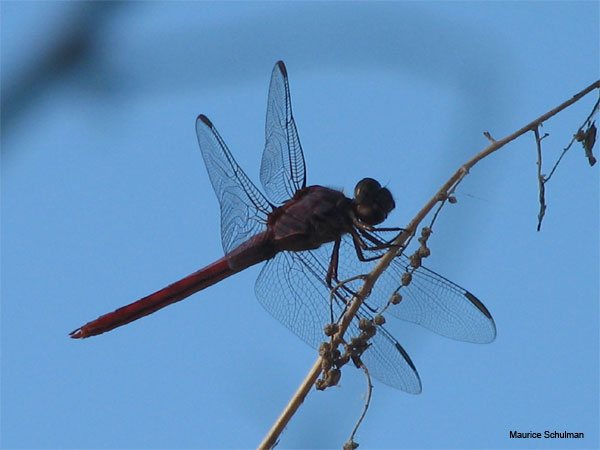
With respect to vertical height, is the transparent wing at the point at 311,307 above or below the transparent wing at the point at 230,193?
below

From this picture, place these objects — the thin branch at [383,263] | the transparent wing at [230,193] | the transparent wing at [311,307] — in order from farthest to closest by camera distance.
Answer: the transparent wing at [230,193], the transparent wing at [311,307], the thin branch at [383,263]

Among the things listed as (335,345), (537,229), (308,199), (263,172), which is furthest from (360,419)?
(263,172)

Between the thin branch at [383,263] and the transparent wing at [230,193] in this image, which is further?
the transparent wing at [230,193]

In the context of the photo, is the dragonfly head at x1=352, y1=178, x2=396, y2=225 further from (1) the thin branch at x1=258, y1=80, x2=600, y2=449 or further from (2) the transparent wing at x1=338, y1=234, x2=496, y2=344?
(1) the thin branch at x1=258, y1=80, x2=600, y2=449

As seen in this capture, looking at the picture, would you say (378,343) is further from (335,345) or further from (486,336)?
(335,345)

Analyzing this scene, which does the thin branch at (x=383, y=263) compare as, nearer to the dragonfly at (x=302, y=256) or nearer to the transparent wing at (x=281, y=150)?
the dragonfly at (x=302, y=256)

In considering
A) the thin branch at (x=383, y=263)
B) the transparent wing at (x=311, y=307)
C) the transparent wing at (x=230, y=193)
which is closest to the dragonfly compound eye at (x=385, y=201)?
the transparent wing at (x=311, y=307)

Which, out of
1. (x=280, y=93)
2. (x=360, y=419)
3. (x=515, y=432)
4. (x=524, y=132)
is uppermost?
(x=280, y=93)
